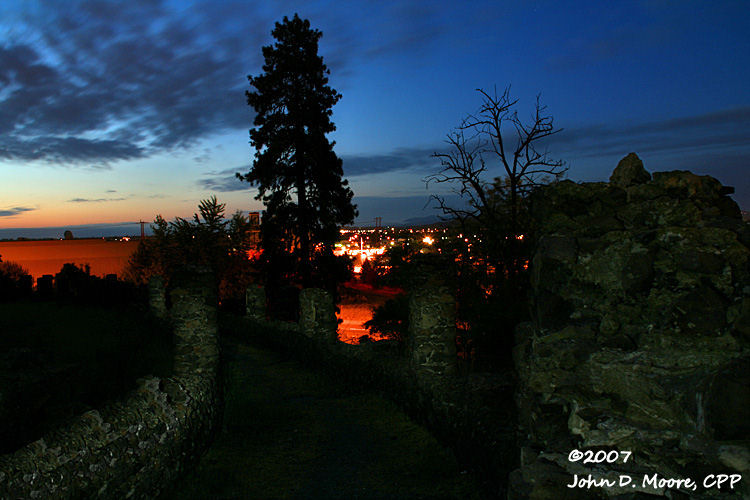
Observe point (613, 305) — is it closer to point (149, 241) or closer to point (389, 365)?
point (389, 365)

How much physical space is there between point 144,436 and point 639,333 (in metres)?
5.67

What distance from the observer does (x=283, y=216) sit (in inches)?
928

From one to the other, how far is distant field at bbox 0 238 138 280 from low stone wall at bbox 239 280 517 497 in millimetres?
36423

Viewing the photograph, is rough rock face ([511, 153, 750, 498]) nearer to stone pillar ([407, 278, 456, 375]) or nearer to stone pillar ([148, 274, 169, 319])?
stone pillar ([407, 278, 456, 375])

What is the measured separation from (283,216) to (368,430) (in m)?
15.9

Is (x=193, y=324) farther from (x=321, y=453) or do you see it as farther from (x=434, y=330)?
(x=434, y=330)

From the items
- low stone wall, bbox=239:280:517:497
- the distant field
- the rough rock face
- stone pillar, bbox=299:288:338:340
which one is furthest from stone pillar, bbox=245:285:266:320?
the distant field

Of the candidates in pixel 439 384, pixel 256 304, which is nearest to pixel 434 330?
pixel 439 384

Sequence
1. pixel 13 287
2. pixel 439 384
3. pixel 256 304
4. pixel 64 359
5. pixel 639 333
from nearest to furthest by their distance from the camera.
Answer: pixel 639 333 < pixel 439 384 < pixel 64 359 < pixel 256 304 < pixel 13 287

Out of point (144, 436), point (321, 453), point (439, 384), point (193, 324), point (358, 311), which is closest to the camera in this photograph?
point (144, 436)

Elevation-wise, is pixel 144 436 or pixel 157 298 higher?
pixel 157 298

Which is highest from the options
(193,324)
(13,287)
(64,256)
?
(64,256)

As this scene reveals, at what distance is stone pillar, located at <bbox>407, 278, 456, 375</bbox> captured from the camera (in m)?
8.85

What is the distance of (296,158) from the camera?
23312mm
